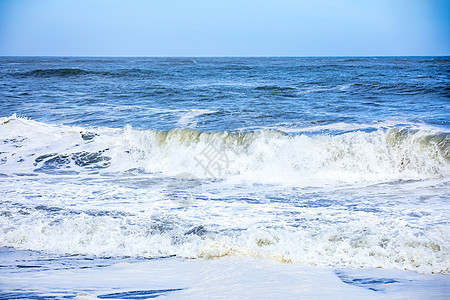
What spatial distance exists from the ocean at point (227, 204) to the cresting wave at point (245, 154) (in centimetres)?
4

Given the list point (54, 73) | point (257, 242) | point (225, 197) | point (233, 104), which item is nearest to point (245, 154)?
point (225, 197)

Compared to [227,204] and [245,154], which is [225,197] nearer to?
[227,204]

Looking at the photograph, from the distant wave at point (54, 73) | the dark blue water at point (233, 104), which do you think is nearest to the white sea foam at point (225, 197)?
the dark blue water at point (233, 104)

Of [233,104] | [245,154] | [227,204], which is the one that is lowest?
[227,204]

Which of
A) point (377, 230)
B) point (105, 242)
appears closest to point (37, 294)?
point (105, 242)

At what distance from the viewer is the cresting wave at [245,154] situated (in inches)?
336

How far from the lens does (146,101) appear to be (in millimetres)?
18281

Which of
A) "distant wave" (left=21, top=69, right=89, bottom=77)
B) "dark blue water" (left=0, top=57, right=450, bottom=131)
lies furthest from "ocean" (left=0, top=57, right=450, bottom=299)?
"distant wave" (left=21, top=69, right=89, bottom=77)

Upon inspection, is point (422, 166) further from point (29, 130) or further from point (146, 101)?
point (146, 101)

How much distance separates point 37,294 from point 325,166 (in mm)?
6789

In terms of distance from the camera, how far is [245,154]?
993 cm

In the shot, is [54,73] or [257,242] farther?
[54,73]

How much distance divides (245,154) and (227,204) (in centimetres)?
346

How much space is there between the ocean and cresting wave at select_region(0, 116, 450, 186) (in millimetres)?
41
